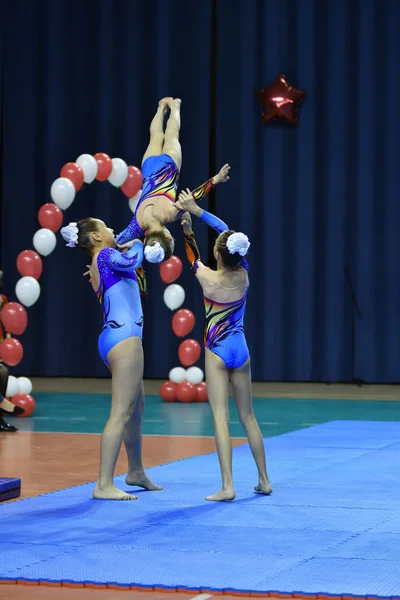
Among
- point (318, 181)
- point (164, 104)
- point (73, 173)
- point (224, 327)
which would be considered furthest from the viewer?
point (318, 181)

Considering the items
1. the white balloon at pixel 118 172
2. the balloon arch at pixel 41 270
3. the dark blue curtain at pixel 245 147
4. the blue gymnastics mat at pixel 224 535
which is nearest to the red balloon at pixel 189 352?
the balloon arch at pixel 41 270

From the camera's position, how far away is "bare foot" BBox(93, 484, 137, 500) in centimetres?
546

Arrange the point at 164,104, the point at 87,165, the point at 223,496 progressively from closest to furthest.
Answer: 1. the point at 223,496
2. the point at 164,104
3. the point at 87,165

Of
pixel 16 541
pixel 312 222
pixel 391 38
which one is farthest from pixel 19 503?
pixel 391 38

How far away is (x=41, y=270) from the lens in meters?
10.4

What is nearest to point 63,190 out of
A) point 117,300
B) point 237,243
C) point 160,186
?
point 160,186

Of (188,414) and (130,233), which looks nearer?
(130,233)

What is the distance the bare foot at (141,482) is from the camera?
580 centimetres

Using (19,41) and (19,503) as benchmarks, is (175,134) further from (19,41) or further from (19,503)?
(19,41)

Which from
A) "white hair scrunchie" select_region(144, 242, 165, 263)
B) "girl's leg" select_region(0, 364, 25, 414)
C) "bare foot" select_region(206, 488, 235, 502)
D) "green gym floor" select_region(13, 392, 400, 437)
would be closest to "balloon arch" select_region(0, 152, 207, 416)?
"girl's leg" select_region(0, 364, 25, 414)

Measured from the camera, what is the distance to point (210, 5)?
14.0 m

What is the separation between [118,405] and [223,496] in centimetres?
72

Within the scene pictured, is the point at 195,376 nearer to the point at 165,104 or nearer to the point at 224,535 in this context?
the point at 165,104

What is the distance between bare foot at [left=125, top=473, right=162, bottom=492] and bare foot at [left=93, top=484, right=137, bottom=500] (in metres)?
0.29
